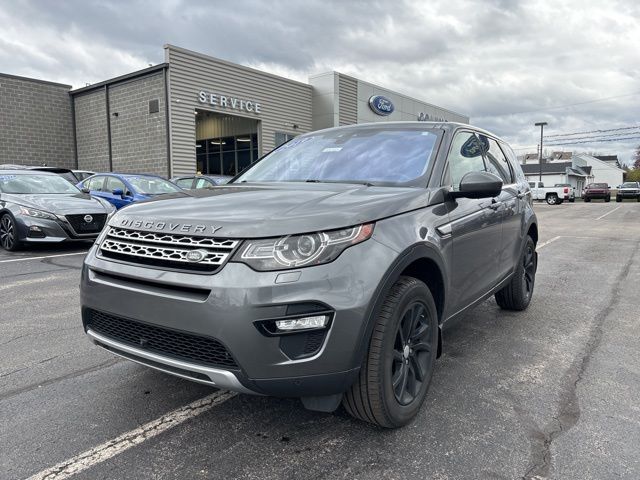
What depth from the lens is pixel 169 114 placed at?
19.4 metres

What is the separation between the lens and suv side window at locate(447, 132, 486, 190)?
337 centimetres

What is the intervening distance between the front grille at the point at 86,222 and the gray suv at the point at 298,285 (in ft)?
21.1

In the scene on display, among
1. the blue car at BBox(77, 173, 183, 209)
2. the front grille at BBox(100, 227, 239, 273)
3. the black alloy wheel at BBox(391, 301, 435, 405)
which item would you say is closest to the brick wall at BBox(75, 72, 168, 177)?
the blue car at BBox(77, 173, 183, 209)

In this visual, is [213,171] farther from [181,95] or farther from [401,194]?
[401,194]

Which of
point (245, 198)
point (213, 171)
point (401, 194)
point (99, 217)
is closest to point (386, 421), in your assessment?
point (401, 194)

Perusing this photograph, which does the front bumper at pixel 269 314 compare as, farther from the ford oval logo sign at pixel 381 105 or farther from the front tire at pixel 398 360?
the ford oval logo sign at pixel 381 105

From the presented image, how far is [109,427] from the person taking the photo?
268 cm

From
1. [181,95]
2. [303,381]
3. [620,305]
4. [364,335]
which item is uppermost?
[181,95]

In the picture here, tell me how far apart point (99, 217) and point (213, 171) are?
2049cm

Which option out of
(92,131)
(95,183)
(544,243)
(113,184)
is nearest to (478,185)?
(544,243)

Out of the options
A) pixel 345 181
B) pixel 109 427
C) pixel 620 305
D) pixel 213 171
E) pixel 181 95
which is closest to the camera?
pixel 109 427

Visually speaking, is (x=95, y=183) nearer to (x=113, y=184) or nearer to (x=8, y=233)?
(x=113, y=184)

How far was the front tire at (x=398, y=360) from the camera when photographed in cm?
236

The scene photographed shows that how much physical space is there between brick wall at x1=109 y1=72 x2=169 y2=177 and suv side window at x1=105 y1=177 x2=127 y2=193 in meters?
8.03
